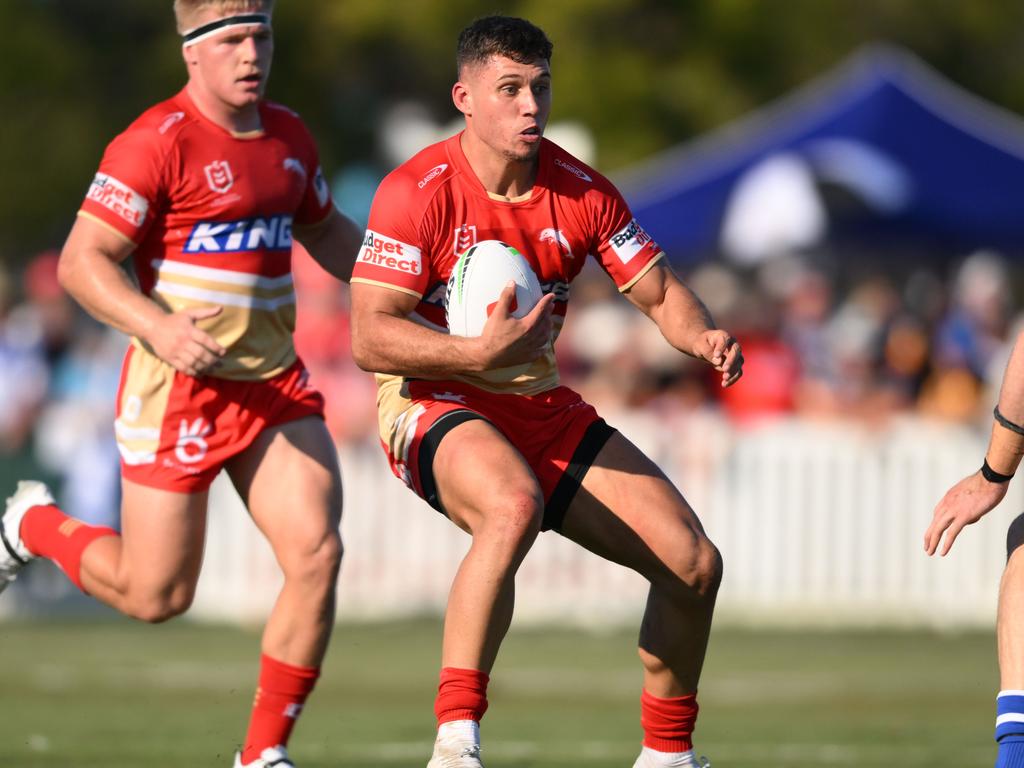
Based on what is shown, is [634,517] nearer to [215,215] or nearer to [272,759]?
[272,759]

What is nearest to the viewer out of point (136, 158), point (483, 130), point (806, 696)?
point (483, 130)

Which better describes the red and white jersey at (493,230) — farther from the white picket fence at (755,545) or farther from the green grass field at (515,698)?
the white picket fence at (755,545)

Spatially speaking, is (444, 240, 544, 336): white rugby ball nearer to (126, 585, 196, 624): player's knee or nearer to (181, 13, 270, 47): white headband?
(181, 13, 270, 47): white headband

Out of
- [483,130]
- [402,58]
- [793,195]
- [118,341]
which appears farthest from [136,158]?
[402,58]

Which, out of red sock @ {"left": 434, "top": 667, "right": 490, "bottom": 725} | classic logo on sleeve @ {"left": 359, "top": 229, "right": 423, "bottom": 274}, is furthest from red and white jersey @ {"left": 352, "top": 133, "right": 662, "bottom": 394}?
red sock @ {"left": 434, "top": 667, "right": 490, "bottom": 725}

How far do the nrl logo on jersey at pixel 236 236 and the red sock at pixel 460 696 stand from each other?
6.55 feet

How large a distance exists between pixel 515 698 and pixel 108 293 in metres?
4.70

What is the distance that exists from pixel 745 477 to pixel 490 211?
8.23m

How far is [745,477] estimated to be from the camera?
14.6m

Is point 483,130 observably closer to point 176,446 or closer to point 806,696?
point 176,446

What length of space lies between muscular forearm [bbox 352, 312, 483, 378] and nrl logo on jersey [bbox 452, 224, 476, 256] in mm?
302

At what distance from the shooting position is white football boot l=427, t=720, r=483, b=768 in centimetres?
607

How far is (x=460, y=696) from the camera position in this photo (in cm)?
620

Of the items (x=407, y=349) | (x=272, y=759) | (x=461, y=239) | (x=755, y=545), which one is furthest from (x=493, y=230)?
(x=755, y=545)
